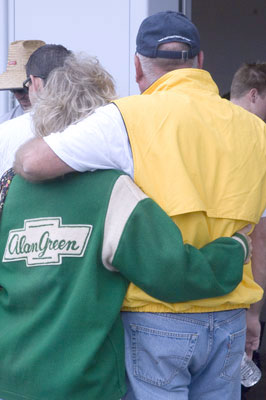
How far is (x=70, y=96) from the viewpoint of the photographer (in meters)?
2.14

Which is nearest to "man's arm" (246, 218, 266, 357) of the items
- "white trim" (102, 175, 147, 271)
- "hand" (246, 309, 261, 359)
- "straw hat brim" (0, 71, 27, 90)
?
"hand" (246, 309, 261, 359)

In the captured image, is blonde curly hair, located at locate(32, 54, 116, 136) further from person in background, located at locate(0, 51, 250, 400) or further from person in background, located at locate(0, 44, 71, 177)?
person in background, located at locate(0, 44, 71, 177)

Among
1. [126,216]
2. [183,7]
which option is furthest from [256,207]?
[183,7]

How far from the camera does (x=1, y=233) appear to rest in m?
2.06

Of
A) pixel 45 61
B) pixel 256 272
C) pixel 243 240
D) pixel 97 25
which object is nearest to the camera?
pixel 243 240

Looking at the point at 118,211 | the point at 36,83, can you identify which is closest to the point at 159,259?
the point at 118,211

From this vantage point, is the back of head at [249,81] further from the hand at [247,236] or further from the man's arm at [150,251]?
the man's arm at [150,251]

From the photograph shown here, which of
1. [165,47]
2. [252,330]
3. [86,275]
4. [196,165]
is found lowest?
[252,330]

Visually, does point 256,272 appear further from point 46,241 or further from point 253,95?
point 253,95

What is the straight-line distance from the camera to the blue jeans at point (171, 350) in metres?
1.97

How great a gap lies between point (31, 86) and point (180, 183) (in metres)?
1.43

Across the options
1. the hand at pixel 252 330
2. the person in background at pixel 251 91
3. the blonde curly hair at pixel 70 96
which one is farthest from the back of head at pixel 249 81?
the blonde curly hair at pixel 70 96

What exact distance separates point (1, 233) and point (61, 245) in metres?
0.22

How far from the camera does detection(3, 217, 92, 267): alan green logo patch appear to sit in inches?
76.6
